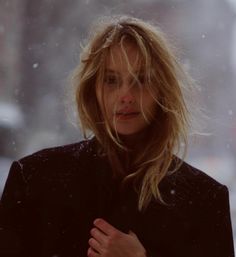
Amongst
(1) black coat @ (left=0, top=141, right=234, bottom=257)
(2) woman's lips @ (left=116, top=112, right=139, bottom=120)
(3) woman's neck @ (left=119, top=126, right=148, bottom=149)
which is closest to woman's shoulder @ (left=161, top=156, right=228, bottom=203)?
(1) black coat @ (left=0, top=141, right=234, bottom=257)

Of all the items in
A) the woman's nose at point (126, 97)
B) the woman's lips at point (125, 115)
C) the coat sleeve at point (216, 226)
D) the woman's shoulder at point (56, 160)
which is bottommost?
the coat sleeve at point (216, 226)

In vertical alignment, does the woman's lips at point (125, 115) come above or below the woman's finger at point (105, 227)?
above

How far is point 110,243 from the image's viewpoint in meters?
2.01

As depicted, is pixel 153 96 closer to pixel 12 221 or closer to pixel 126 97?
pixel 126 97

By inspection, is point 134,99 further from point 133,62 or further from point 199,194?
point 199,194

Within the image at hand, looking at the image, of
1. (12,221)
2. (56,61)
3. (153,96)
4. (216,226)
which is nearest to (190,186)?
(216,226)

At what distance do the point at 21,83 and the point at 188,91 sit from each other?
797cm

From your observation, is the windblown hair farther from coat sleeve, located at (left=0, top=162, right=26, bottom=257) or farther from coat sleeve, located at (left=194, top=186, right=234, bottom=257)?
coat sleeve, located at (left=0, top=162, right=26, bottom=257)

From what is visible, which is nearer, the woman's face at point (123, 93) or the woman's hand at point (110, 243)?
the woman's hand at point (110, 243)

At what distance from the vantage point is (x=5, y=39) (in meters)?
10.4

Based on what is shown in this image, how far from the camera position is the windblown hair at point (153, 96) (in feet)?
7.06

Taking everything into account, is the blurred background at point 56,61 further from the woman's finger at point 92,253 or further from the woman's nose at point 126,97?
the woman's finger at point 92,253

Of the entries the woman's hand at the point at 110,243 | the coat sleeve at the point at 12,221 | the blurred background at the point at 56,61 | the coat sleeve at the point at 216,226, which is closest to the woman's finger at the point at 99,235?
the woman's hand at the point at 110,243

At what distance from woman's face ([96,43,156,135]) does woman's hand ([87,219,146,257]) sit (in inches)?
13.0
